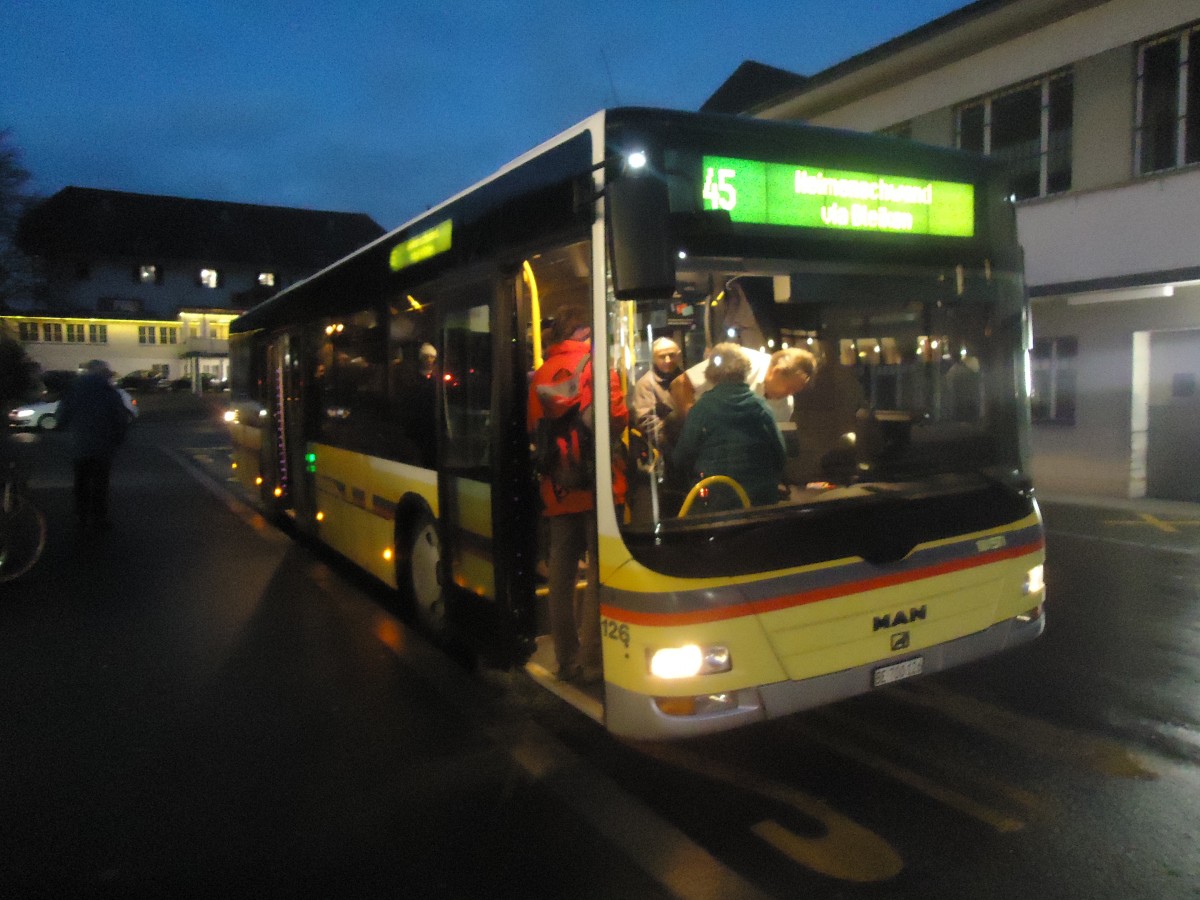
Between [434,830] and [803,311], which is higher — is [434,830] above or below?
below

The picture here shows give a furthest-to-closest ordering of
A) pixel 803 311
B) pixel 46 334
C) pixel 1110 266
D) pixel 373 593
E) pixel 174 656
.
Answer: pixel 46 334, pixel 1110 266, pixel 373 593, pixel 174 656, pixel 803 311

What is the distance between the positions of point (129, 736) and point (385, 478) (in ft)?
8.10

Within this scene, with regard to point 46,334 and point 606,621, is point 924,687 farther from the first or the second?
point 46,334

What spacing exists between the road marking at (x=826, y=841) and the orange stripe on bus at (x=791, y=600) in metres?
0.88

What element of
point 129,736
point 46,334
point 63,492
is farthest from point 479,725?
point 46,334

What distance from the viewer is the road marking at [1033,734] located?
4.42 m

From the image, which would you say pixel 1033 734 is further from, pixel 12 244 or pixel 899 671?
pixel 12 244

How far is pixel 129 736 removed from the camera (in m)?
5.11

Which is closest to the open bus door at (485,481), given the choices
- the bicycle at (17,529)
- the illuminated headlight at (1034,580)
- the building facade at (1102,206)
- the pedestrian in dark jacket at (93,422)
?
the illuminated headlight at (1034,580)

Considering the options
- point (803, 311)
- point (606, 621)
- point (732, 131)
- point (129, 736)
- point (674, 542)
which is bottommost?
point (129, 736)

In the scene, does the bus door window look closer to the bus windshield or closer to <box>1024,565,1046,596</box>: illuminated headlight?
the bus windshield

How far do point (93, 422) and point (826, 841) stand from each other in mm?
10049

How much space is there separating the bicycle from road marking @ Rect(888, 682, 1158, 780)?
7.67 meters

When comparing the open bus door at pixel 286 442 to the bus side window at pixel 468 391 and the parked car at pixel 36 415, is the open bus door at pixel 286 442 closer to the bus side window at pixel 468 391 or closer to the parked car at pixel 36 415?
the bus side window at pixel 468 391
